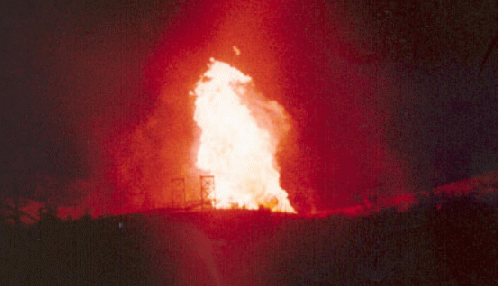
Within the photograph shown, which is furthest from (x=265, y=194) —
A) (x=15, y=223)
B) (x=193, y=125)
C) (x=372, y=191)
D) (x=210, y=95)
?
(x=15, y=223)

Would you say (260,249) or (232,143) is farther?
(232,143)

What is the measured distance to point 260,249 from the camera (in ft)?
46.3

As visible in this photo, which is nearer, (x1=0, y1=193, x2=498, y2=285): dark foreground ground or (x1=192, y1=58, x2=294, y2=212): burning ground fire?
(x1=0, y1=193, x2=498, y2=285): dark foreground ground

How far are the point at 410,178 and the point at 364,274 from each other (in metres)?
12.4

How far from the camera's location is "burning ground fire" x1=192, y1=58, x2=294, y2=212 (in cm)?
1941

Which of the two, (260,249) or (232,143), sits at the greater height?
(232,143)

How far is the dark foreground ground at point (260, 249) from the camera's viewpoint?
12719 mm

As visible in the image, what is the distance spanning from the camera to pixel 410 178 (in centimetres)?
2456

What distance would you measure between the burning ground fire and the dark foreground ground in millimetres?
4228

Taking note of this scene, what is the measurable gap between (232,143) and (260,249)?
20.9 ft

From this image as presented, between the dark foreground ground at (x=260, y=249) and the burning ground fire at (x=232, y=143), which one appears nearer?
the dark foreground ground at (x=260, y=249)

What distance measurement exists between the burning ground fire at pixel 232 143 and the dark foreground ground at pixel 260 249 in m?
4.23

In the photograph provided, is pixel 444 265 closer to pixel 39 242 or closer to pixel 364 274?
pixel 364 274

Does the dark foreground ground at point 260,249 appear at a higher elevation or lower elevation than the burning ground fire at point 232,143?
lower
